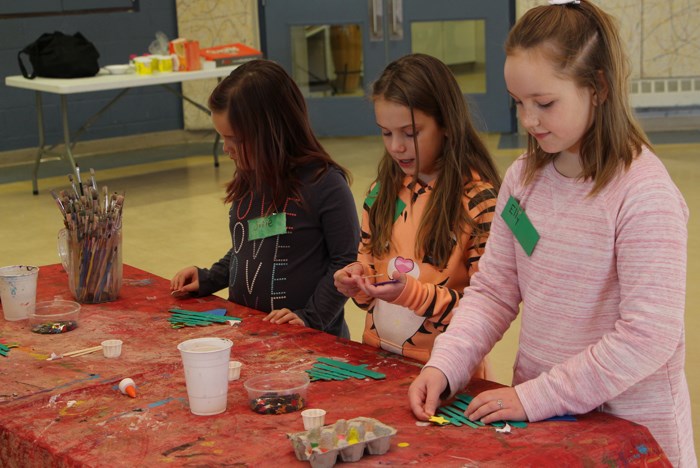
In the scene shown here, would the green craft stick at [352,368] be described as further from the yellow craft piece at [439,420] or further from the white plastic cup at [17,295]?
the white plastic cup at [17,295]

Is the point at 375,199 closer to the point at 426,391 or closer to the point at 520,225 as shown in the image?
the point at 520,225

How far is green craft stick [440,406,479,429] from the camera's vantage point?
1.47 m

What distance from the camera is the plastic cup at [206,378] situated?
5.01 ft

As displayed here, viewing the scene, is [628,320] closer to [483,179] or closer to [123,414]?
[483,179]

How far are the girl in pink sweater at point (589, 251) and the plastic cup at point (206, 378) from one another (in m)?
0.30

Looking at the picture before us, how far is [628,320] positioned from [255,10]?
697 centimetres

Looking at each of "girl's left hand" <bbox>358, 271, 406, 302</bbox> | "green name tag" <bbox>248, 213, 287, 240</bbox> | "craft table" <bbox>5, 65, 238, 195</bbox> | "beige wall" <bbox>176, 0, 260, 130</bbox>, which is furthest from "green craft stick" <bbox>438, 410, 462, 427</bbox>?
"beige wall" <bbox>176, 0, 260, 130</bbox>

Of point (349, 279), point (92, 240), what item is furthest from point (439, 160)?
point (92, 240)

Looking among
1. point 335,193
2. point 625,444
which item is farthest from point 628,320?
point 335,193

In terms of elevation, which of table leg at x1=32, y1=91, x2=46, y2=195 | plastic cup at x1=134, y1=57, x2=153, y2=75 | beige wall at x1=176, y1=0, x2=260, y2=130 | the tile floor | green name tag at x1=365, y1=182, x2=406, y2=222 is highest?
beige wall at x1=176, y1=0, x2=260, y2=130

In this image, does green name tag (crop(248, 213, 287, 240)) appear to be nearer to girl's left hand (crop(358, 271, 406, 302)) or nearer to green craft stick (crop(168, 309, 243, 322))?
green craft stick (crop(168, 309, 243, 322))

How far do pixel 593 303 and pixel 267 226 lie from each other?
1021mm

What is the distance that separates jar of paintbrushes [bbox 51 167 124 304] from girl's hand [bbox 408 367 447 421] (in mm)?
952

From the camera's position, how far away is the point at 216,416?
1538 millimetres
